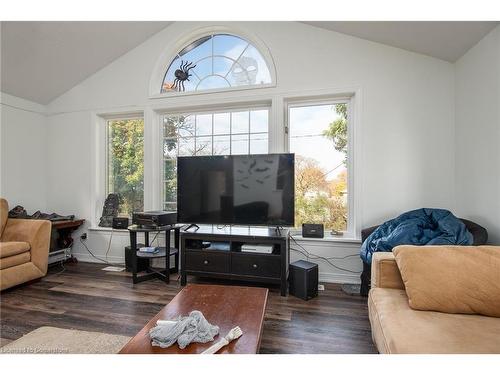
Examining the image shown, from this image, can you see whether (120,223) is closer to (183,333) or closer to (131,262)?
(131,262)

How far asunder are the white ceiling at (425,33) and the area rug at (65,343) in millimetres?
3327

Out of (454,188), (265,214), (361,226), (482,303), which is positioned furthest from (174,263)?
(454,188)

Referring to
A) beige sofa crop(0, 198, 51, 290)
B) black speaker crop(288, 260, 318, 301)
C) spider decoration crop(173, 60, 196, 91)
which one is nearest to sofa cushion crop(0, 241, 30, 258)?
beige sofa crop(0, 198, 51, 290)

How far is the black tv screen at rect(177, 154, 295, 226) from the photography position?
2.64 metres

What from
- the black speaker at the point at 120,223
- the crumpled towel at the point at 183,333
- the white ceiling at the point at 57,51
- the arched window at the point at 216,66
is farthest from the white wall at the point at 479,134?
the black speaker at the point at 120,223

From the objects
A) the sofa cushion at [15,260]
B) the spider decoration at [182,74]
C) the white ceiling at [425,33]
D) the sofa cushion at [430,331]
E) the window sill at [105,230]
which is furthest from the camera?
the window sill at [105,230]

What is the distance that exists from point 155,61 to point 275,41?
1565 mm

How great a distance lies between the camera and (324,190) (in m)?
2.98

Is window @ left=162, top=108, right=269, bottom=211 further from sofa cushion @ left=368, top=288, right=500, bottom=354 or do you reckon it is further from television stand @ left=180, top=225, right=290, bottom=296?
sofa cushion @ left=368, top=288, right=500, bottom=354

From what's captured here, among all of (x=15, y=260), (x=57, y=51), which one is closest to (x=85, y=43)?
(x=57, y=51)

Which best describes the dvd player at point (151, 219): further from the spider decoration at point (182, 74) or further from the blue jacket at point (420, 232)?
the blue jacket at point (420, 232)

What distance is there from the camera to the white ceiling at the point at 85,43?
2285 mm

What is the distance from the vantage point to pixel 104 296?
2439 mm
